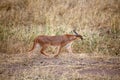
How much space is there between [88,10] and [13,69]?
1136mm

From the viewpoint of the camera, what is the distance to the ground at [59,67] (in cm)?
472

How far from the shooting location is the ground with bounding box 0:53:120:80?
4.72m

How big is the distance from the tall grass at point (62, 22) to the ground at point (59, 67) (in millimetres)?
100

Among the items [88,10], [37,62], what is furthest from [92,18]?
[37,62]

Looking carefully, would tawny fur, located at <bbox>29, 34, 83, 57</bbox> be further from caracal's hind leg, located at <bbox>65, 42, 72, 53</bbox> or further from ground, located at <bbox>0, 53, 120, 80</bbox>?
ground, located at <bbox>0, 53, 120, 80</bbox>

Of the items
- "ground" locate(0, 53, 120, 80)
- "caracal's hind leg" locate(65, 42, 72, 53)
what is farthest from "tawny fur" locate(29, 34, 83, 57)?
"ground" locate(0, 53, 120, 80)

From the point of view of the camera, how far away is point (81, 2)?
517 centimetres

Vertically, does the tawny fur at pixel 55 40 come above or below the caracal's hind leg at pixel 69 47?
above

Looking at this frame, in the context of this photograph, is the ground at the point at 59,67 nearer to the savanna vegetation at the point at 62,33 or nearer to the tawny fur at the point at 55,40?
the savanna vegetation at the point at 62,33

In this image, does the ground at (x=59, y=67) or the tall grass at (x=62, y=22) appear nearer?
the ground at (x=59, y=67)

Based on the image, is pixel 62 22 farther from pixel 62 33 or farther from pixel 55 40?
pixel 55 40

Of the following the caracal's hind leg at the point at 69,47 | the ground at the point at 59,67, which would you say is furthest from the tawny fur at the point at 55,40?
the ground at the point at 59,67

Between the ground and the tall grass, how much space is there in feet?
0.33

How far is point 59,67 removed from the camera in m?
4.82
